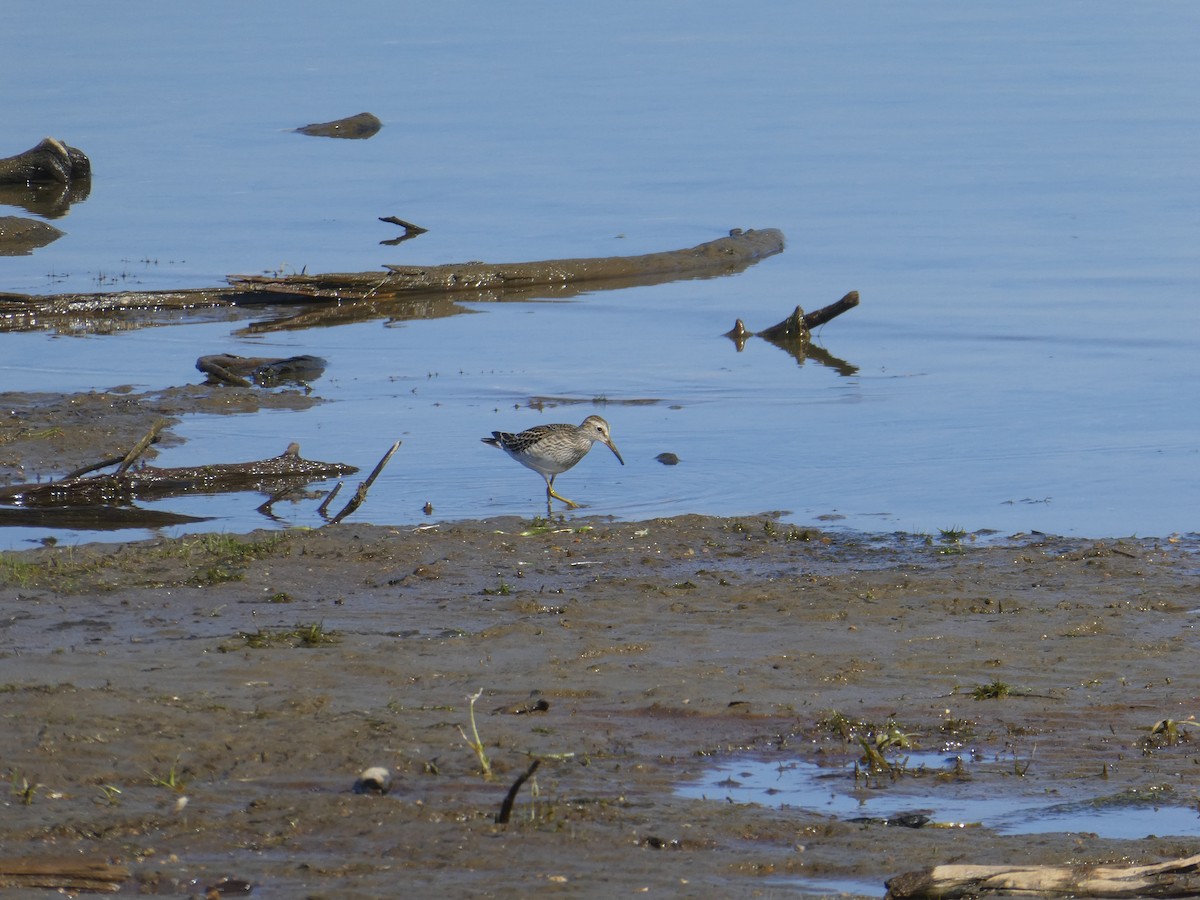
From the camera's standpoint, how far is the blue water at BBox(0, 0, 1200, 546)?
1120 cm

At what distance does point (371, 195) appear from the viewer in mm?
22344

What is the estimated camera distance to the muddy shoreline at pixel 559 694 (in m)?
4.95

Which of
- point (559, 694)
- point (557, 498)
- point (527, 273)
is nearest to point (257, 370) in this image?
point (557, 498)

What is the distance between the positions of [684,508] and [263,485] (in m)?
2.49

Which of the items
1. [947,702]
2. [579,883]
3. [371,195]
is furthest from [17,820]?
[371,195]

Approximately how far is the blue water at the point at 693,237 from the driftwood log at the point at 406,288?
16.2 inches

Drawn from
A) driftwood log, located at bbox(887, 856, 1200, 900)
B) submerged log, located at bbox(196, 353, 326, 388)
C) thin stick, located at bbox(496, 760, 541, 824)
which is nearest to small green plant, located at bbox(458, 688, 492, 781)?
thin stick, located at bbox(496, 760, 541, 824)

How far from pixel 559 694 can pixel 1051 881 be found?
214cm

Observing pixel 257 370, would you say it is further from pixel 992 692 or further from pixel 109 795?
pixel 109 795

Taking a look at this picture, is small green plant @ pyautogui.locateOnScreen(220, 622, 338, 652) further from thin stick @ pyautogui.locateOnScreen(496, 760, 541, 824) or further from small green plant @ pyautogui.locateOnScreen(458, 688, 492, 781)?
thin stick @ pyautogui.locateOnScreen(496, 760, 541, 824)

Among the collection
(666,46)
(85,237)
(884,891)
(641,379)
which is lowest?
(884,891)

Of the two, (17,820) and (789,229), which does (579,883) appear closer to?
(17,820)

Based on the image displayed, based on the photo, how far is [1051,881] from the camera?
468cm

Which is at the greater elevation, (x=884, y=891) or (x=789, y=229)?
(x=789, y=229)
